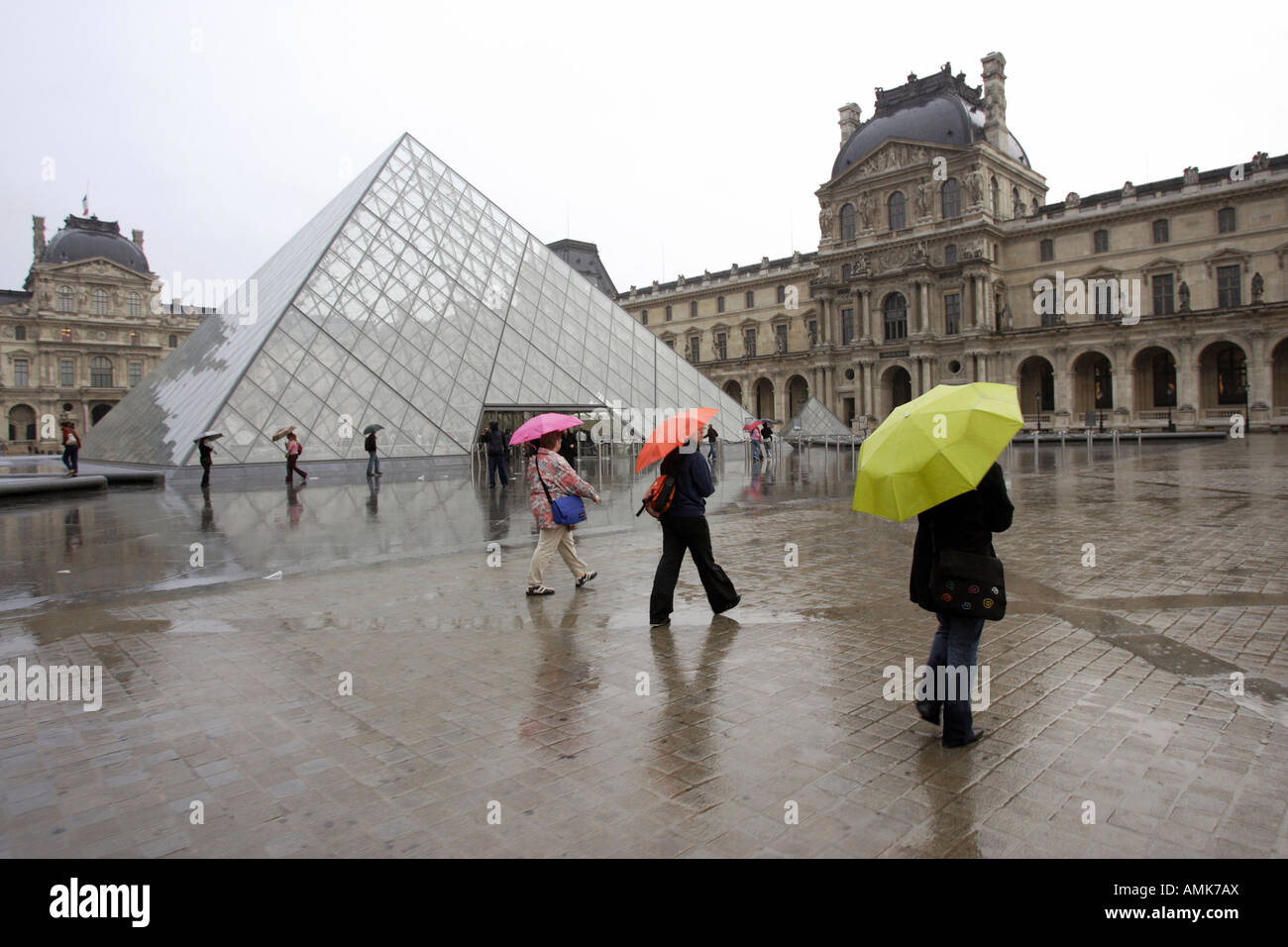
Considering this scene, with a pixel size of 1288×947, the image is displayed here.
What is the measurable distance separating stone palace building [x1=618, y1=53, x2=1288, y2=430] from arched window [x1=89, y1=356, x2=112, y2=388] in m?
54.4

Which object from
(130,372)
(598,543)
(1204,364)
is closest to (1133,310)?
(1204,364)

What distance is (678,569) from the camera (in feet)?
18.1

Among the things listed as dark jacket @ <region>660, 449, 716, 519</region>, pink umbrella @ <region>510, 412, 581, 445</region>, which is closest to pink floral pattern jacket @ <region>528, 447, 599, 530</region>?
pink umbrella @ <region>510, 412, 581, 445</region>

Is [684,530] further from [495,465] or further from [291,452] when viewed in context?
[291,452]

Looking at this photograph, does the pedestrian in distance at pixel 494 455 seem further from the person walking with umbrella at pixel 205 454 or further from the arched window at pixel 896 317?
the arched window at pixel 896 317

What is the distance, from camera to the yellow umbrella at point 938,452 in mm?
3006

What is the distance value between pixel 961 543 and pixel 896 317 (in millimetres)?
51495

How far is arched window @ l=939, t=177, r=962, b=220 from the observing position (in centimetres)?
4762

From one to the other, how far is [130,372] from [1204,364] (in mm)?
77231

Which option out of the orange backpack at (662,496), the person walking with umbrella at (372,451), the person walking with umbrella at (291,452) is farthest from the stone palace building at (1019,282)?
the orange backpack at (662,496)

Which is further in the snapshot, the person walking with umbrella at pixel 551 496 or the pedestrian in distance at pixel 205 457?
the pedestrian in distance at pixel 205 457

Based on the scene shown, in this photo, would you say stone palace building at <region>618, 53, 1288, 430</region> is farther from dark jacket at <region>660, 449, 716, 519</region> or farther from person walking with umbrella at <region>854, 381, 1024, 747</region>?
A: person walking with umbrella at <region>854, 381, 1024, 747</region>

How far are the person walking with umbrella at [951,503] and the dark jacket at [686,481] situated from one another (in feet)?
6.98

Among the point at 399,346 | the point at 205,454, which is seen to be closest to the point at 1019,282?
the point at 399,346
